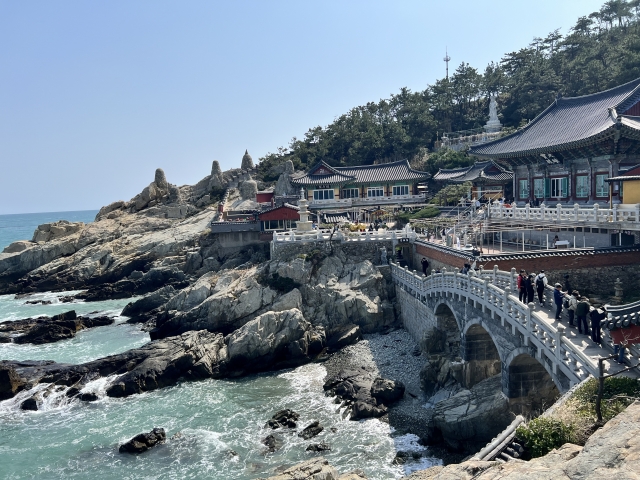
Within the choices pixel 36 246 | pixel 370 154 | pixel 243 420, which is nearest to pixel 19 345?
pixel 243 420

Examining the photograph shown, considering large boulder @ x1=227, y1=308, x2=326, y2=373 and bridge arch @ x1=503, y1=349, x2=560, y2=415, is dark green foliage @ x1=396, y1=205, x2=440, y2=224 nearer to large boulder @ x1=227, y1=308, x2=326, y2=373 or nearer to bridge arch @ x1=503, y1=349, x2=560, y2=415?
large boulder @ x1=227, y1=308, x2=326, y2=373

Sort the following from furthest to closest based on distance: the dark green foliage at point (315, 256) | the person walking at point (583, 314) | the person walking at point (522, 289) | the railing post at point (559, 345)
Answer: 1. the dark green foliage at point (315, 256)
2. the person walking at point (522, 289)
3. the person walking at point (583, 314)
4. the railing post at point (559, 345)

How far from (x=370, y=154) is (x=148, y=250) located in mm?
38239

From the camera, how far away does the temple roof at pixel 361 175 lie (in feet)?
197

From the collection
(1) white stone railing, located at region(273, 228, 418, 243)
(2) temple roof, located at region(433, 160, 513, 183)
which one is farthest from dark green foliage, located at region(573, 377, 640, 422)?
(2) temple roof, located at region(433, 160, 513, 183)

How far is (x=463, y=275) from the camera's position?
969 inches

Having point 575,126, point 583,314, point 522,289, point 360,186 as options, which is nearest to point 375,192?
point 360,186

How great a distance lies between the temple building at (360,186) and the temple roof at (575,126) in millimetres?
18578

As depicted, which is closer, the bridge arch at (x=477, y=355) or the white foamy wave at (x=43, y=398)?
the bridge arch at (x=477, y=355)

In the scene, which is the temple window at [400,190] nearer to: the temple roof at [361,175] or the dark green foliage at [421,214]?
the temple roof at [361,175]

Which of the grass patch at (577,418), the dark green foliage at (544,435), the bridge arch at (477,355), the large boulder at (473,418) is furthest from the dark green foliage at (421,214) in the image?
the dark green foliage at (544,435)

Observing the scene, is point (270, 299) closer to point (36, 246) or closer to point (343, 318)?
point (343, 318)

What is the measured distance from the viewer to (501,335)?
20.5 meters

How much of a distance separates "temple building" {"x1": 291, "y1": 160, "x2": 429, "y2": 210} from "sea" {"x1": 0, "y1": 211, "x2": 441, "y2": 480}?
31.9 metres
